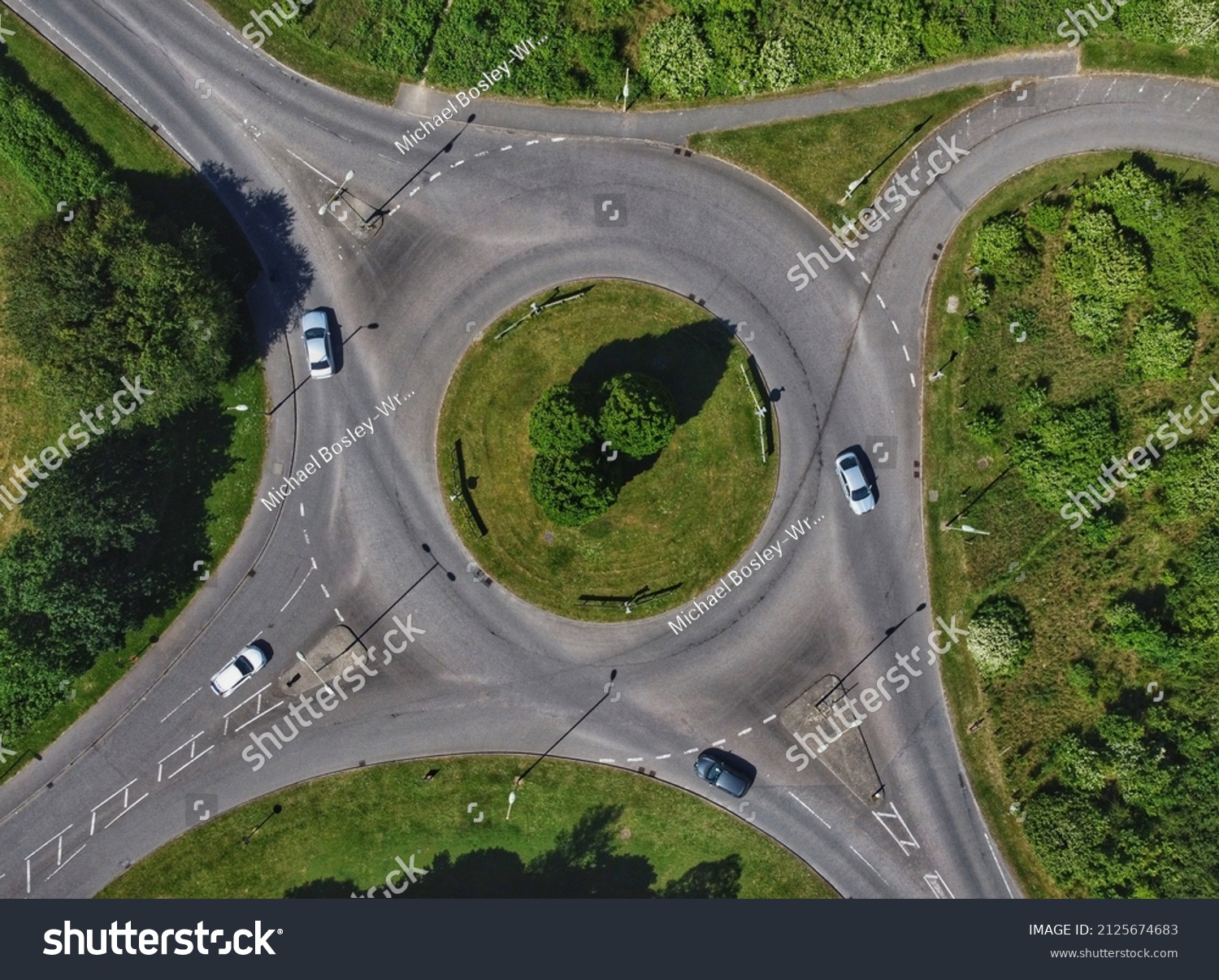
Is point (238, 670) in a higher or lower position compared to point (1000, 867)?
higher

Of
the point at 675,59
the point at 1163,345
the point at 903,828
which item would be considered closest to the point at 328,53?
the point at 675,59

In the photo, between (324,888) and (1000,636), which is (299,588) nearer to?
(324,888)

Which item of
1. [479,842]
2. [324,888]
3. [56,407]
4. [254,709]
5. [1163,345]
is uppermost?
[56,407]

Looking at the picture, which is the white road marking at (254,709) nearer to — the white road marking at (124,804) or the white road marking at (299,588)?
the white road marking at (299,588)

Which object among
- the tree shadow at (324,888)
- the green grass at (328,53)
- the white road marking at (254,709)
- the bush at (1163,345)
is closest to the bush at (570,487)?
the white road marking at (254,709)

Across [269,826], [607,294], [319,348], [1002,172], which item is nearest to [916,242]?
[1002,172]
